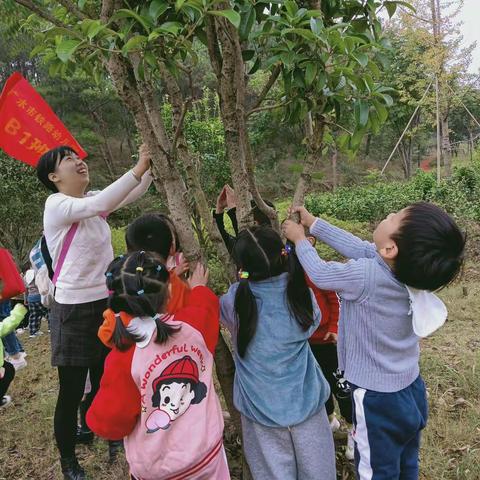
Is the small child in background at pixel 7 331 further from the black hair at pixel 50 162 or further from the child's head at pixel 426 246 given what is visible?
the child's head at pixel 426 246

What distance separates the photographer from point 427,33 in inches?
512

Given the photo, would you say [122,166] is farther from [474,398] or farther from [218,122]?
[474,398]

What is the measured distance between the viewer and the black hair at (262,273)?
156cm

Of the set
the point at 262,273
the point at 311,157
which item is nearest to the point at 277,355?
the point at 262,273

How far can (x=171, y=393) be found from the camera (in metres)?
1.44

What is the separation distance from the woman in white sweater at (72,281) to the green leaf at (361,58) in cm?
88

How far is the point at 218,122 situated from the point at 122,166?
37.2ft

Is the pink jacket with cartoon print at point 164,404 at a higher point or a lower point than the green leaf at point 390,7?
lower

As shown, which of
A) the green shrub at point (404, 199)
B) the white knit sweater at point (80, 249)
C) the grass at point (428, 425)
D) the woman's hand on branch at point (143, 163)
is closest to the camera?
the woman's hand on branch at point (143, 163)

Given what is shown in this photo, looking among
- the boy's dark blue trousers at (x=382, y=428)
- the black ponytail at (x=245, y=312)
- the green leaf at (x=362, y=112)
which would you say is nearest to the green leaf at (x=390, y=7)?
the green leaf at (x=362, y=112)

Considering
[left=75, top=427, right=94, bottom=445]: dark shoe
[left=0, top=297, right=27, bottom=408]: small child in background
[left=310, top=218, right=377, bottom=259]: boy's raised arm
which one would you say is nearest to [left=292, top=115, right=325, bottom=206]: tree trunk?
[left=310, top=218, right=377, bottom=259]: boy's raised arm

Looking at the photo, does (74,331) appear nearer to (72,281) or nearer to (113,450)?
(72,281)

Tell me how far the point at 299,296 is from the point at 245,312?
0.65 ft

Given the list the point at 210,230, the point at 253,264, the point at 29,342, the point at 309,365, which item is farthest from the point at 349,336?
the point at 29,342
